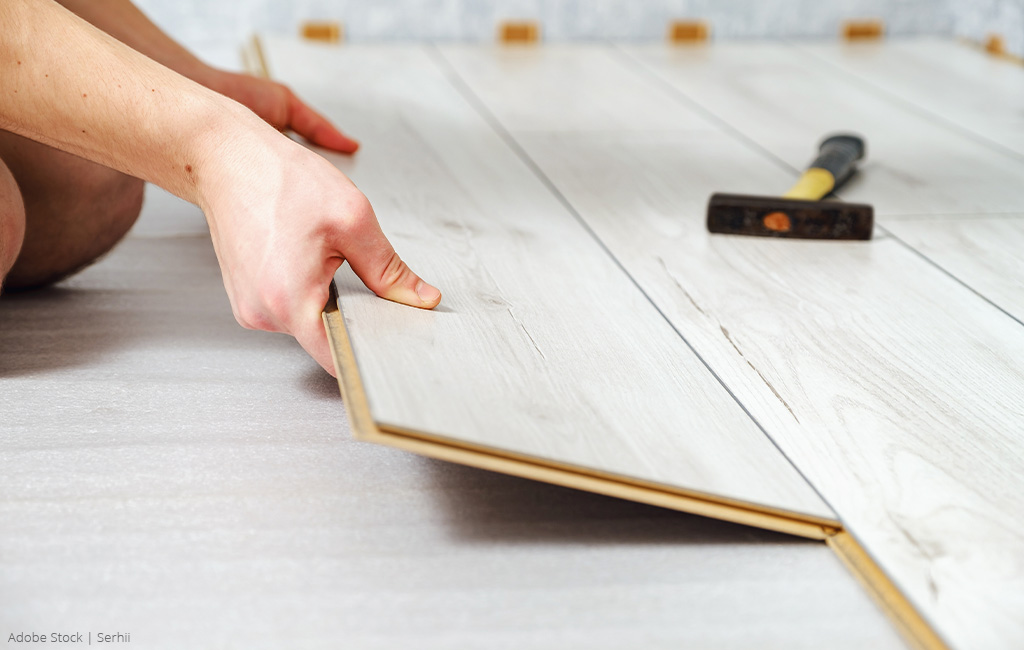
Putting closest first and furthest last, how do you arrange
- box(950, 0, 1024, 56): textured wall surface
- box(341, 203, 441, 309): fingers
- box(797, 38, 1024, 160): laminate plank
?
box(341, 203, 441, 309): fingers, box(797, 38, 1024, 160): laminate plank, box(950, 0, 1024, 56): textured wall surface

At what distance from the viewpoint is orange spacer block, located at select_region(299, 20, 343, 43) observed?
270 centimetres

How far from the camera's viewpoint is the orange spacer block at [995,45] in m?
2.73

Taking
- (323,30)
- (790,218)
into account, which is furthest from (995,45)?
(323,30)

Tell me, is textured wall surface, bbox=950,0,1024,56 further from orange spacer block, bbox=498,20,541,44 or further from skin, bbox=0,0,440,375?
skin, bbox=0,0,440,375

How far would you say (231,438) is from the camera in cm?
97

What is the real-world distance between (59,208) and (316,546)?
0.67m

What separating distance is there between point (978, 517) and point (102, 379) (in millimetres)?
898

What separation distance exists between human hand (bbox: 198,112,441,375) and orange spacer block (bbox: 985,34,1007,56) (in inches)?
95.7

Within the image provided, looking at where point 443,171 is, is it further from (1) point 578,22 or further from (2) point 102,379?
(1) point 578,22

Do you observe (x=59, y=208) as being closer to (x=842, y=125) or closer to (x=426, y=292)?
(x=426, y=292)

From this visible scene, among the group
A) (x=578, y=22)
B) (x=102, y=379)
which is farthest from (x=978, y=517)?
(x=578, y=22)

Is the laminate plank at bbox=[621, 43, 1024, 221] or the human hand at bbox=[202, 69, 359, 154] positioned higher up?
the human hand at bbox=[202, 69, 359, 154]

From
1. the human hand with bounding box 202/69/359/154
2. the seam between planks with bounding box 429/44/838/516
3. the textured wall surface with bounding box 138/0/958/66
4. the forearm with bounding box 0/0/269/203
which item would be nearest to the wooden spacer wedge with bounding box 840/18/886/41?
the textured wall surface with bounding box 138/0/958/66

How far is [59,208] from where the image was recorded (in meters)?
1.22
